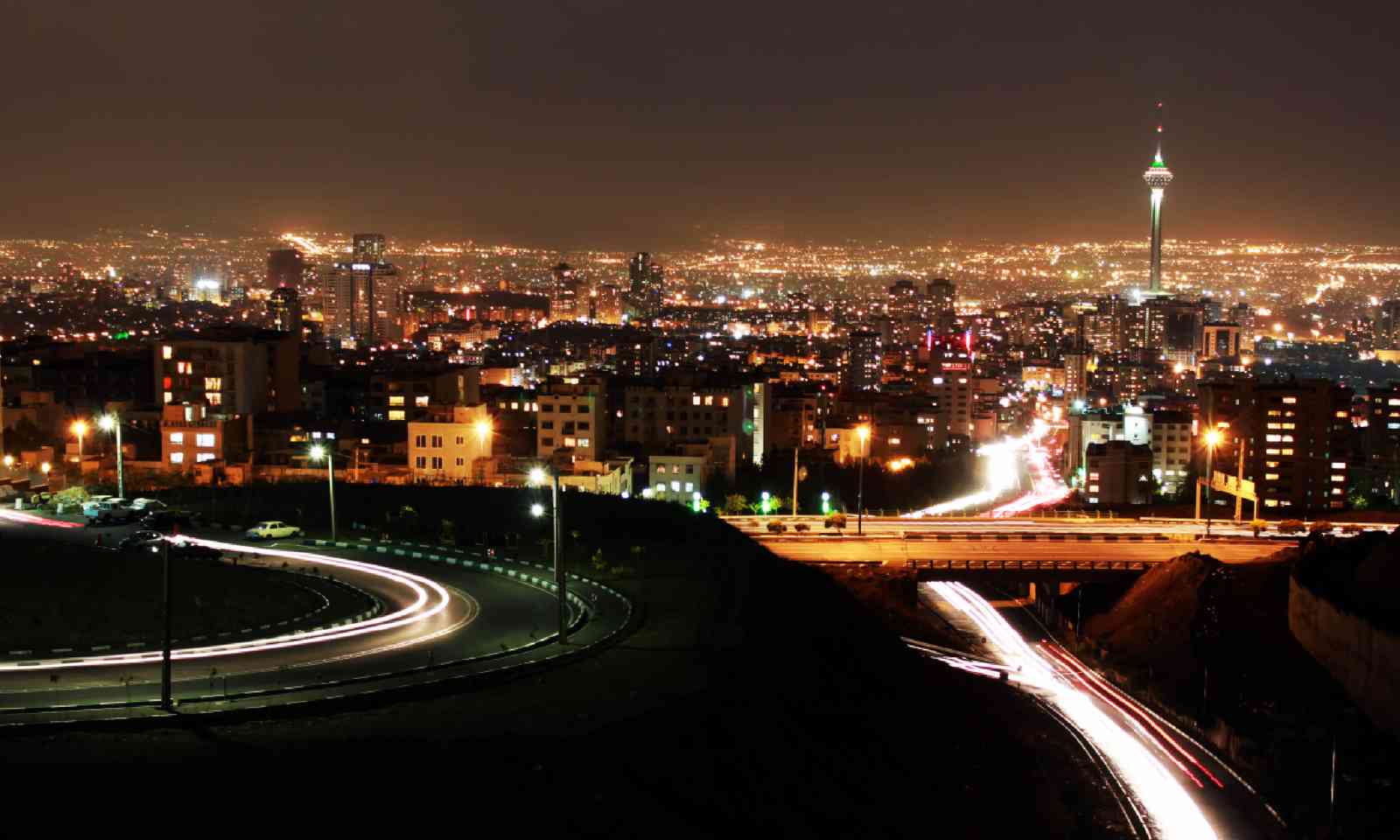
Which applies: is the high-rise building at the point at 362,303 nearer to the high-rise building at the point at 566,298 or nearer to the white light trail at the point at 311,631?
the high-rise building at the point at 566,298

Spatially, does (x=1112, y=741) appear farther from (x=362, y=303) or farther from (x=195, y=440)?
(x=362, y=303)

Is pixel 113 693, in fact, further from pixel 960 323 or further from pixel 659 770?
pixel 960 323

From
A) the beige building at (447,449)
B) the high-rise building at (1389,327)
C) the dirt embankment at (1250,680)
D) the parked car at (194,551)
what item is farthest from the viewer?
the high-rise building at (1389,327)

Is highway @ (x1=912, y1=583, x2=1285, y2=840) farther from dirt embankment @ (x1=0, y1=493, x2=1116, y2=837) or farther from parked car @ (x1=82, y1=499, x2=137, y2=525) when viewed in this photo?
parked car @ (x1=82, y1=499, x2=137, y2=525)

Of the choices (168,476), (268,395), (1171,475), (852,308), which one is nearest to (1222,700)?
(168,476)

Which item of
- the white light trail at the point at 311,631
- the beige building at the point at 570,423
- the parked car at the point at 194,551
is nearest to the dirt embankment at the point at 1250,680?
the white light trail at the point at 311,631

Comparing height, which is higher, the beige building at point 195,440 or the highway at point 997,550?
the beige building at point 195,440

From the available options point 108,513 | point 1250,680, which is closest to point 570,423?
point 108,513
